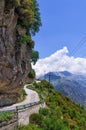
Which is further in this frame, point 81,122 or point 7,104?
point 81,122

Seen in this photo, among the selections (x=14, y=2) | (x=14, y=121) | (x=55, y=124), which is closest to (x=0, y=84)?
(x=14, y=2)

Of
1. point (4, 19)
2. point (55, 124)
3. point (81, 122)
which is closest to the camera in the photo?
point (55, 124)

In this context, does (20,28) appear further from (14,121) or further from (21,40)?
(14,121)

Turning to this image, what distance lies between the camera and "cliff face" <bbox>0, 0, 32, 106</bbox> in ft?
157

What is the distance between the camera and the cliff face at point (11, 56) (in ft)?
157

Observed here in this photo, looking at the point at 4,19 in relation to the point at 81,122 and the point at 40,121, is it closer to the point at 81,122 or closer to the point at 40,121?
the point at 40,121

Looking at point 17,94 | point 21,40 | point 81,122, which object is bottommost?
point 81,122

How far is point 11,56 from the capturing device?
52188 millimetres

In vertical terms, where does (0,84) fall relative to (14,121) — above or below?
above

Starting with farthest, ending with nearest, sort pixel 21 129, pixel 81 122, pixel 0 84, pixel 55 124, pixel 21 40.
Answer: pixel 81 122
pixel 21 40
pixel 0 84
pixel 55 124
pixel 21 129

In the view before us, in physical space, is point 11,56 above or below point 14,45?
below

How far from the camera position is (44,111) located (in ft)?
156

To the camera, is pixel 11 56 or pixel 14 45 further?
pixel 14 45

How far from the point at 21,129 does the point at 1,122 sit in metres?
3.26
